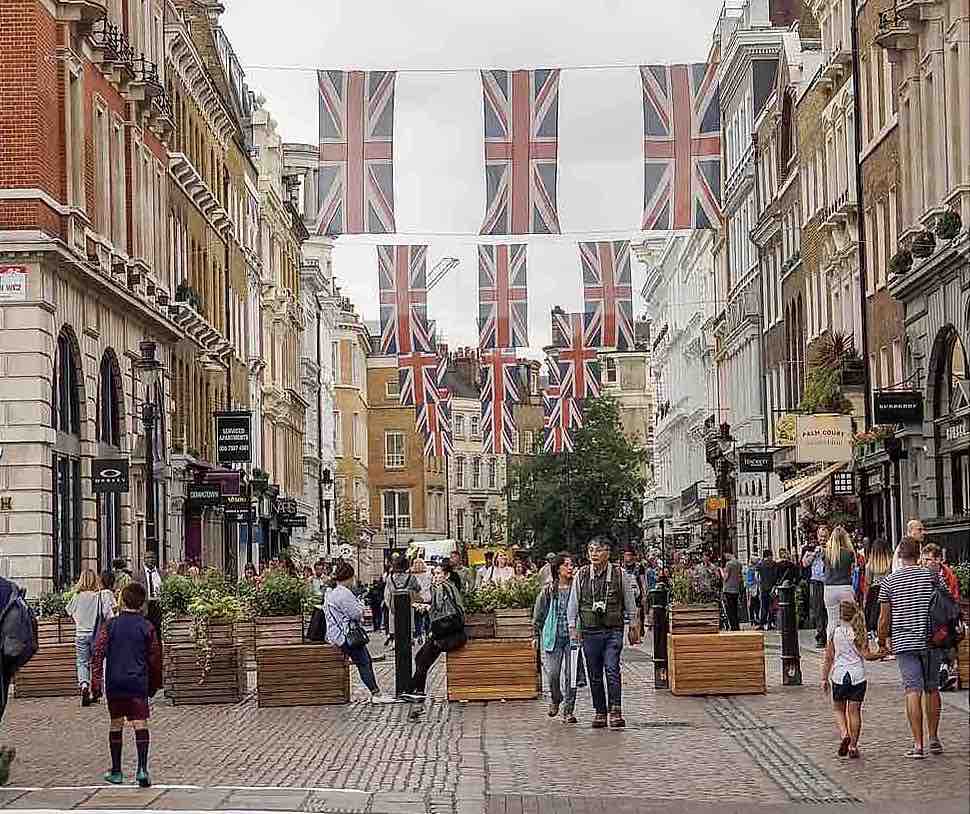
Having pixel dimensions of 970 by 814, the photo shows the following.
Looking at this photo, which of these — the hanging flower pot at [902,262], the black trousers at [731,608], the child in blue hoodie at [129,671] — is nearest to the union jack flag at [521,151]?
the hanging flower pot at [902,262]

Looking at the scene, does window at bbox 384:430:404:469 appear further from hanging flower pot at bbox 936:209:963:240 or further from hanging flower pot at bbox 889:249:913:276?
hanging flower pot at bbox 936:209:963:240

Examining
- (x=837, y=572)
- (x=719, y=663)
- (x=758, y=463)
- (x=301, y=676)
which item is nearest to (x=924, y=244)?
(x=837, y=572)

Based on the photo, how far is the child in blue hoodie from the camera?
57.2 feet

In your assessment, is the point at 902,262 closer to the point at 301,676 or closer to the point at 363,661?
the point at 363,661

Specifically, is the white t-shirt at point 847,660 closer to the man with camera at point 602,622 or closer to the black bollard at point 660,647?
the man with camera at point 602,622

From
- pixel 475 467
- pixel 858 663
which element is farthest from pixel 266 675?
pixel 475 467

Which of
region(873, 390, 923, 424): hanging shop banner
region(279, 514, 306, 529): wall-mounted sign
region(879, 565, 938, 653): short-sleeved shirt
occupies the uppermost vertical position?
region(873, 390, 923, 424): hanging shop banner

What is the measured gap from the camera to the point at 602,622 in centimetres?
2183

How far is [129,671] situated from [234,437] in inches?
1519

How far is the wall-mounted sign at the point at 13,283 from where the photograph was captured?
36031 millimetres

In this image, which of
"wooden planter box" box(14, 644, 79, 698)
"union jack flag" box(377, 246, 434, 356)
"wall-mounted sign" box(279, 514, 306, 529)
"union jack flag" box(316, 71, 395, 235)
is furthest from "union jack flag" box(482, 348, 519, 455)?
"wooden planter box" box(14, 644, 79, 698)

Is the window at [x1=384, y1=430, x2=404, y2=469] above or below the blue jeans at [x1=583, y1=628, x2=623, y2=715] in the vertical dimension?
above

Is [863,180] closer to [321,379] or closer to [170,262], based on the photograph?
[170,262]

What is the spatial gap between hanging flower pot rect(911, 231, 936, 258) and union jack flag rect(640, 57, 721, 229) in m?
3.39
